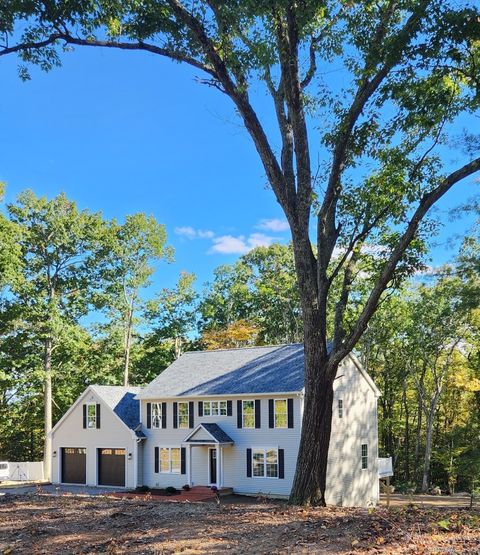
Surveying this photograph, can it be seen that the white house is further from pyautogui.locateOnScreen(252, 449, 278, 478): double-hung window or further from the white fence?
the white fence

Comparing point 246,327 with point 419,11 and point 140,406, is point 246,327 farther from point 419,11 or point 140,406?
point 419,11

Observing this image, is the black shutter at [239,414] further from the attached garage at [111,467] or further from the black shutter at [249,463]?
the attached garage at [111,467]

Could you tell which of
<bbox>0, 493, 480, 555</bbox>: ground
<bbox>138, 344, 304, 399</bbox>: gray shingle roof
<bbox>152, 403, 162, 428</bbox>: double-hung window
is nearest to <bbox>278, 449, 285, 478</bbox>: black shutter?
<bbox>138, 344, 304, 399</bbox>: gray shingle roof

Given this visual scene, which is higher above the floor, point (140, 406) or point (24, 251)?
point (24, 251)

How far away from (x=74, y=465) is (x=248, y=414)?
34.0 feet

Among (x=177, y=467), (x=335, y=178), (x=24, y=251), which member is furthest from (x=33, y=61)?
(x=24, y=251)

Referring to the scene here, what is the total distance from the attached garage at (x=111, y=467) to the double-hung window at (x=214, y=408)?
487 cm

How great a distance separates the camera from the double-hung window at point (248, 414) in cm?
2581

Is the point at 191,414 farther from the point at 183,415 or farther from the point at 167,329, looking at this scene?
the point at 167,329

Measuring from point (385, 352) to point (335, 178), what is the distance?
31296mm

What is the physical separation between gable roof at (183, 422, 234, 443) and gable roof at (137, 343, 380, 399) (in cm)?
147

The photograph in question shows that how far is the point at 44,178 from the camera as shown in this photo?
3262 cm

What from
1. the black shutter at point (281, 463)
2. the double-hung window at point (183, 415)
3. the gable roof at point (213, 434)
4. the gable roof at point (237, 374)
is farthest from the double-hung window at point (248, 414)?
the double-hung window at point (183, 415)

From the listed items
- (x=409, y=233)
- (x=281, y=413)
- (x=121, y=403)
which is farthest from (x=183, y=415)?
(x=409, y=233)
